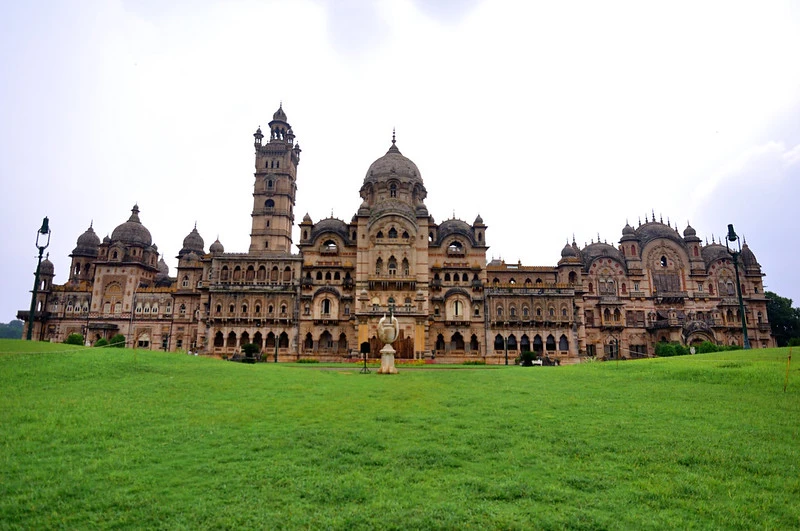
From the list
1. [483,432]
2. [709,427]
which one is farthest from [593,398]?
[483,432]

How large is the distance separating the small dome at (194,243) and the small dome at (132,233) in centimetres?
606

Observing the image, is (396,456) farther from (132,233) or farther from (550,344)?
(132,233)

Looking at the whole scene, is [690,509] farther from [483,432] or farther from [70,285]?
[70,285]

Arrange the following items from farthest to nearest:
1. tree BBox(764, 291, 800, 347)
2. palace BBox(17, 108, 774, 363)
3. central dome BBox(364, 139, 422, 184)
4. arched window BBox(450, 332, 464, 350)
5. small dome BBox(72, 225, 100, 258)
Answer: small dome BBox(72, 225, 100, 258), tree BBox(764, 291, 800, 347), central dome BBox(364, 139, 422, 184), arched window BBox(450, 332, 464, 350), palace BBox(17, 108, 774, 363)

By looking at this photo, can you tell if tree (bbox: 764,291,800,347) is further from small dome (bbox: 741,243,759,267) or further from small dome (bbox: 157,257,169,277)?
small dome (bbox: 157,257,169,277)

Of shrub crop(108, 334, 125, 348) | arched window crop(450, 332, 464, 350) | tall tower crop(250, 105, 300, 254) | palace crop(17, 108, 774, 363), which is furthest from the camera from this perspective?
tall tower crop(250, 105, 300, 254)

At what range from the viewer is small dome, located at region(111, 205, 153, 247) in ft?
209

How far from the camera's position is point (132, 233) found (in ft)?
211

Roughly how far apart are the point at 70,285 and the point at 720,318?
79358mm

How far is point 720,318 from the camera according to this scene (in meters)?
56.2

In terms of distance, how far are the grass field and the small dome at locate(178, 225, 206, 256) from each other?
49.7 m

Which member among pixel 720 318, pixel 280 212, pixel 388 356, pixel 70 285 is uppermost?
pixel 280 212

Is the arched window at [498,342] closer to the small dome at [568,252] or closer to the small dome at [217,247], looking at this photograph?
the small dome at [568,252]

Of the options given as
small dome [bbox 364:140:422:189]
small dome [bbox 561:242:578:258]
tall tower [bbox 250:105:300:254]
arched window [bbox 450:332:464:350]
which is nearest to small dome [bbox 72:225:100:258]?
tall tower [bbox 250:105:300:254]
